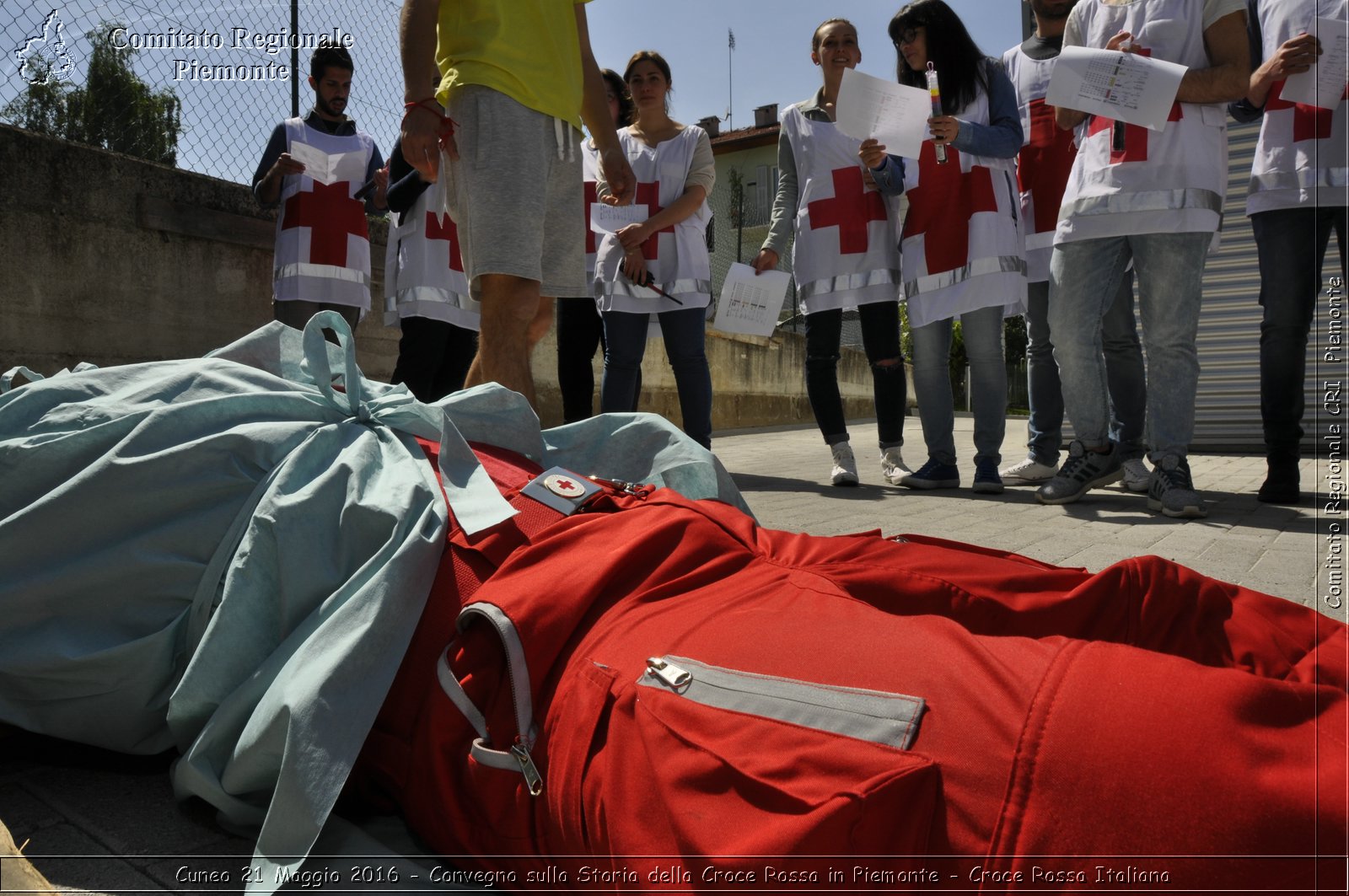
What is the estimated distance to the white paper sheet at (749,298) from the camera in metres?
5.12

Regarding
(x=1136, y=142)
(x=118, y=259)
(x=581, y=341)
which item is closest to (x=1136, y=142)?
(x=1136, y=142)

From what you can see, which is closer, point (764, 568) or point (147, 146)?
point (764, 568)

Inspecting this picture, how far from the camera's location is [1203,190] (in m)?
3.61

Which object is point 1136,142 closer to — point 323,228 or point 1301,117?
point 1301,117

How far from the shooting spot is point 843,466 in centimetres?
493

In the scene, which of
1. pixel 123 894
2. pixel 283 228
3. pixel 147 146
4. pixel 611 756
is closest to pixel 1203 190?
pixel 611 756

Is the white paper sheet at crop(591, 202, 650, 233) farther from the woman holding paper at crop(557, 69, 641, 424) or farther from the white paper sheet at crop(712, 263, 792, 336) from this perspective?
the white paper sheet at crop(712, 263, 792, 336)

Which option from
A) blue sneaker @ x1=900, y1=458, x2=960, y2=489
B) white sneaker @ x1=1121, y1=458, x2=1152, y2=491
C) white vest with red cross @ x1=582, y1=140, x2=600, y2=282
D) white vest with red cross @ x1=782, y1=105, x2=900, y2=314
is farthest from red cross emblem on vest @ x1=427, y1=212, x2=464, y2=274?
white sneaker @ x1=1121, y1=458, x2=1152, y2=491

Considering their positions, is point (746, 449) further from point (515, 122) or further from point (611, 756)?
point (611, 756)

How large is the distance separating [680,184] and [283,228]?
2031 mm

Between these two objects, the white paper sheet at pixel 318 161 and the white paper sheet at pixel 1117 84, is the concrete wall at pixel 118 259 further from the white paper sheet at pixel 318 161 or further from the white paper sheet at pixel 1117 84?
the white paper sheet at pixel 1117 84

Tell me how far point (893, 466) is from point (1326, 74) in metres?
2.35

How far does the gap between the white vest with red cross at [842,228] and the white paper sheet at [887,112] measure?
49 cm

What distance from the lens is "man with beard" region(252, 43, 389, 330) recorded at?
5.10 metres
